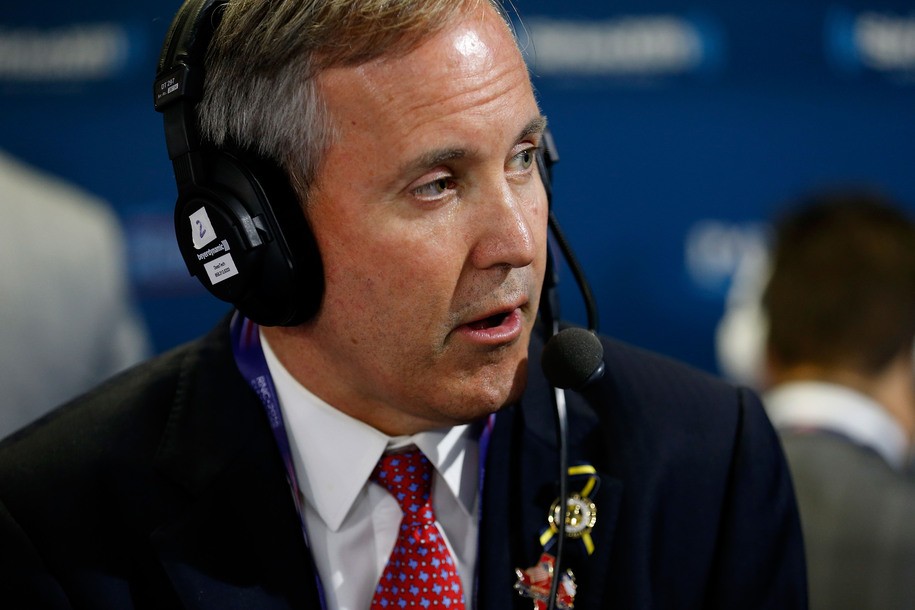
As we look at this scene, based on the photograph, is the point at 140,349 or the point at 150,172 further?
the point at 150,172

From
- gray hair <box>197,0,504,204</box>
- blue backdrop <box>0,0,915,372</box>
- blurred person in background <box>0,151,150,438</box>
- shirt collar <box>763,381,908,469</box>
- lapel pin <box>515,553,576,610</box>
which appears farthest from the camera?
blue backdrop <box>0,0,915,372</box>

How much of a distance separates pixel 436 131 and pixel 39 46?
2.42m

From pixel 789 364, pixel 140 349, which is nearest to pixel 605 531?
pixel 789 364

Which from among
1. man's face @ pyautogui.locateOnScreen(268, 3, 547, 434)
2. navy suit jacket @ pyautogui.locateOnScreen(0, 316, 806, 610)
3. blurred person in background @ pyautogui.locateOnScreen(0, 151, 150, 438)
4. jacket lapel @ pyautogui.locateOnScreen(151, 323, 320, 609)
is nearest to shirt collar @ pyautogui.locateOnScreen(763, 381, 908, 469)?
navy suit jacket @ pyautogui.locateOnScreen(0, 316, 806, 610)

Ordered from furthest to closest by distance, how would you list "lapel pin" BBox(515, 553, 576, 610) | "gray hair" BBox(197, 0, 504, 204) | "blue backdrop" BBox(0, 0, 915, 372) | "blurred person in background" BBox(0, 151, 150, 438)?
"blue backdrop" BBox(0, 0, 915, 372) < "blurred person in background" BBox(0, 151, 150, 438) < "lapel pin" BBox(515, 553, 576, 610) < "gray hair" BBox(197, 0, 504, 204)

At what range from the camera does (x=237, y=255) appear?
4.31 feet

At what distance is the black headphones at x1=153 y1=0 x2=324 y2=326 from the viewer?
1322mm

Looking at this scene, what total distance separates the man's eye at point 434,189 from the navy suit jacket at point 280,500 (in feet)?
1.20

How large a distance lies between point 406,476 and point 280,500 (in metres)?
0.17

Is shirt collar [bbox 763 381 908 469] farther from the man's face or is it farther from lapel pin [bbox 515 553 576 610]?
the man's face

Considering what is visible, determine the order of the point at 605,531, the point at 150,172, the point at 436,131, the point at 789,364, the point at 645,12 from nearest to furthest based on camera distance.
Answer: the point at 436,131, the point at 605,531, the point at 789,364, the point at 645,12, the point at 150,172

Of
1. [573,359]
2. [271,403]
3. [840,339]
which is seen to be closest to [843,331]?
[840,339]

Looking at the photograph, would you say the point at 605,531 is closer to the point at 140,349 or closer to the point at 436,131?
the point at 436,131

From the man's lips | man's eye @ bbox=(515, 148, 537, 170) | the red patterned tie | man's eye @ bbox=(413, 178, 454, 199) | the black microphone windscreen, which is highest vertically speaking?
man's eye @ bbox=(515, 148, 537, 170)
